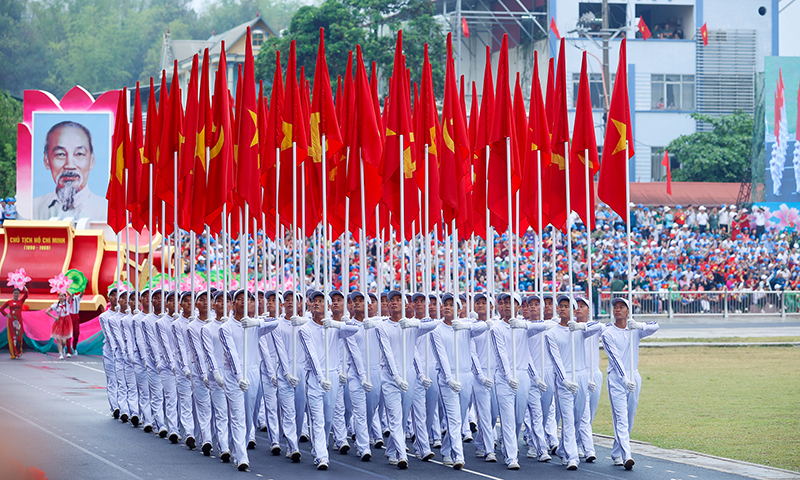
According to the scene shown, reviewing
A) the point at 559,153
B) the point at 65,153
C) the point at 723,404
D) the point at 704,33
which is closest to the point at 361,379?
the point at 559,153

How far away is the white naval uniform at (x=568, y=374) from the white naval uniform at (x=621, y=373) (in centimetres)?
20

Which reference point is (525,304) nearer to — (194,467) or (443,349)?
(443,349)

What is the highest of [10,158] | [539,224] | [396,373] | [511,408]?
[10,158]

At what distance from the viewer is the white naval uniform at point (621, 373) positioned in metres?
10.2

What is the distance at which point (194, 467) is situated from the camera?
33.3ft

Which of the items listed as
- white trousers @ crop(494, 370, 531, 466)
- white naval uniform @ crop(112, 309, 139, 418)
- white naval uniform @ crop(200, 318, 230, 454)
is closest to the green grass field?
white trousers @ crop(494, 370, 531, 466)

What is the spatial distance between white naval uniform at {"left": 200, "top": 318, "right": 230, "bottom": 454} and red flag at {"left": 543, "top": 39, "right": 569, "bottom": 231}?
4050 mm

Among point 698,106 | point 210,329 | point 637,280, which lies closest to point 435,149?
point 210,329

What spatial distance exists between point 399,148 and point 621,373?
3532 mm

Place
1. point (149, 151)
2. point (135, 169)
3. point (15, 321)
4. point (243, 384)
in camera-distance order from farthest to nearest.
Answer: point (15, 321), point (135, 169), point (149, 151), point (243, 384)

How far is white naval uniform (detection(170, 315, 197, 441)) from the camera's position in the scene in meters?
A: 11.5

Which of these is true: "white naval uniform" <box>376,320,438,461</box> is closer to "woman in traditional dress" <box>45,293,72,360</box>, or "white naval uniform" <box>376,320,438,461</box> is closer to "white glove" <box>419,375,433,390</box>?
"white glove" <box>419,375,433,390</box>

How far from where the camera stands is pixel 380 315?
37.9ft

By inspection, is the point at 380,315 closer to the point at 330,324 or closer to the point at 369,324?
the point at 369,324
